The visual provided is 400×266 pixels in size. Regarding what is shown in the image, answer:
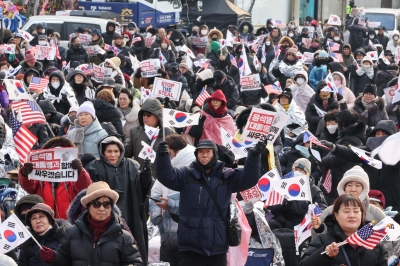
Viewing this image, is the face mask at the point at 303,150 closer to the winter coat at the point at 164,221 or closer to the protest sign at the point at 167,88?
the protest sign at the point at 167,88

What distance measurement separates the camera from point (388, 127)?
1122 cm

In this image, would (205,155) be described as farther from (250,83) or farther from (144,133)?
(250,83)

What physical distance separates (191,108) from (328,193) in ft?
10.1

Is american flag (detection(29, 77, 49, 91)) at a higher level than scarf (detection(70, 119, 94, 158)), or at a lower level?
higher

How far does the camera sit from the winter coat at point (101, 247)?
7.08m

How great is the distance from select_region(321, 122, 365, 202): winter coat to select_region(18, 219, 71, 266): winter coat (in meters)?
3.60

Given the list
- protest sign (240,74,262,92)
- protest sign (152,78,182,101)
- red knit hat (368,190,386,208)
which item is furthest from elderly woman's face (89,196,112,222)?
protest sign (240,74,262,92)

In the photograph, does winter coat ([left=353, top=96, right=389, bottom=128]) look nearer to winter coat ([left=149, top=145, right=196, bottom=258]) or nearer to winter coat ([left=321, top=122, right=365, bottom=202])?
winter coat ([left=321, top=122, right=365, bottom=202])

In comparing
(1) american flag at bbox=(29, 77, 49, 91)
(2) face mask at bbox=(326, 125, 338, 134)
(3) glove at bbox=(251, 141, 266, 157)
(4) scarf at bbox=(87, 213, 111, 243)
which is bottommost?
(2) face mask at bbox=(326, 125, 338, 134)

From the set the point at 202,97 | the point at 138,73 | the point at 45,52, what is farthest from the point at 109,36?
the point at 202,97

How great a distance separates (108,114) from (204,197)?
4286mm

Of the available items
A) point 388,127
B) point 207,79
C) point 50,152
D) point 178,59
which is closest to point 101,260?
point 50,152

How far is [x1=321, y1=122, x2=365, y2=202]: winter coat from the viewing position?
1070 centimetres

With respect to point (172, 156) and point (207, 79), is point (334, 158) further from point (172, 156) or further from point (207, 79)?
point (207, 79)
